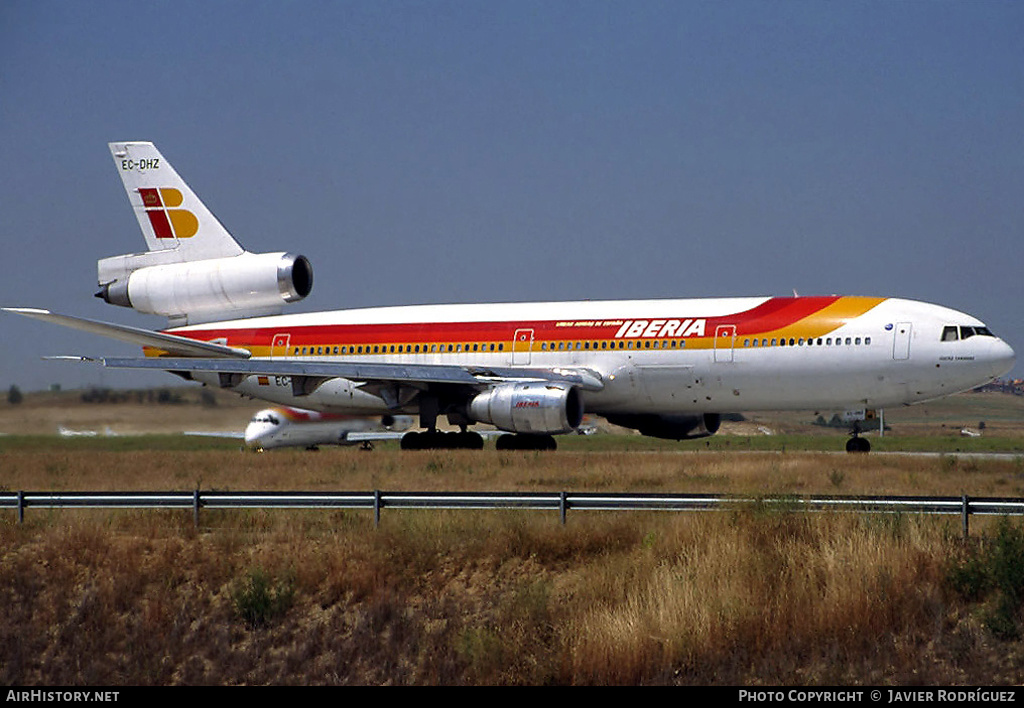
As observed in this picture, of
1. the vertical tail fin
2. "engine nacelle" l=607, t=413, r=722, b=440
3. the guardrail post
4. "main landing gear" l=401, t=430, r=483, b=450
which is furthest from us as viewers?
the vertical tail fin

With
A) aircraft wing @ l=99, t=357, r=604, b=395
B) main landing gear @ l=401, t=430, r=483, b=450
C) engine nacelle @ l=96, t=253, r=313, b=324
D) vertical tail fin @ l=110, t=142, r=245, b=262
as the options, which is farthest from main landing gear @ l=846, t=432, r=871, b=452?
vertical tail fin @ l=110, t=142, r=245, b=262

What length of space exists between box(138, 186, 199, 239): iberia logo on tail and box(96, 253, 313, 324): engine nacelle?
106 cm

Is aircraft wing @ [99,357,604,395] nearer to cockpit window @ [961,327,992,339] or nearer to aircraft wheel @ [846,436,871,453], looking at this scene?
aircraft wheel @ [846,436,871,453]

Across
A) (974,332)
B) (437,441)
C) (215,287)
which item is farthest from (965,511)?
(215,287)

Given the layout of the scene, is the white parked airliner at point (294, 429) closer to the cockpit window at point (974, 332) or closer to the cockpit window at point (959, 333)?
the cockpit window at point (959, 333)

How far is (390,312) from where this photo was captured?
4262cm

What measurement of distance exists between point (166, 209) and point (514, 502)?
27.3 m

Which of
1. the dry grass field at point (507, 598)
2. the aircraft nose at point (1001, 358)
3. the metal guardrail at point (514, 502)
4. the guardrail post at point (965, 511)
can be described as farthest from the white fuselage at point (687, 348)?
the guardrail post at point (965, 511)

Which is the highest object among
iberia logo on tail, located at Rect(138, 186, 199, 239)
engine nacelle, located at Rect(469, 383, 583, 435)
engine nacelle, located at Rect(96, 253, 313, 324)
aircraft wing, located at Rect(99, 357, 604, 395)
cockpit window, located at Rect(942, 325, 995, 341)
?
iberia logo on tail, located at Rect(138, 186, 199, 239)

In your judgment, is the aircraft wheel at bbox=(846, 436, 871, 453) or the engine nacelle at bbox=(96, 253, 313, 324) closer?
the aircraft wheel at bbox=(846, 436, 871, 453)

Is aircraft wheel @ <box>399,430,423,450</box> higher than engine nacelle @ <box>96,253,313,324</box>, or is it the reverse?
engine nacelle @ <box>96,253,313,324</box>

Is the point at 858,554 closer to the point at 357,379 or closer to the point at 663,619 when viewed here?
→ the point at 663,619

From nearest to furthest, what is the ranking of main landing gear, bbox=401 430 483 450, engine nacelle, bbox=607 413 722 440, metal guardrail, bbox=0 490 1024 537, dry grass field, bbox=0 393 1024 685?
dry grass field, bbox=0 393 1024 685 < metal guardrail, bbox=0 490 1024 537 < main landing gear, bbox=401 430 483 450 < engine nacelle, bbox=607 413 722 440

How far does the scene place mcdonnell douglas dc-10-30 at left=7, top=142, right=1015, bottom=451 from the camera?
35.2m
